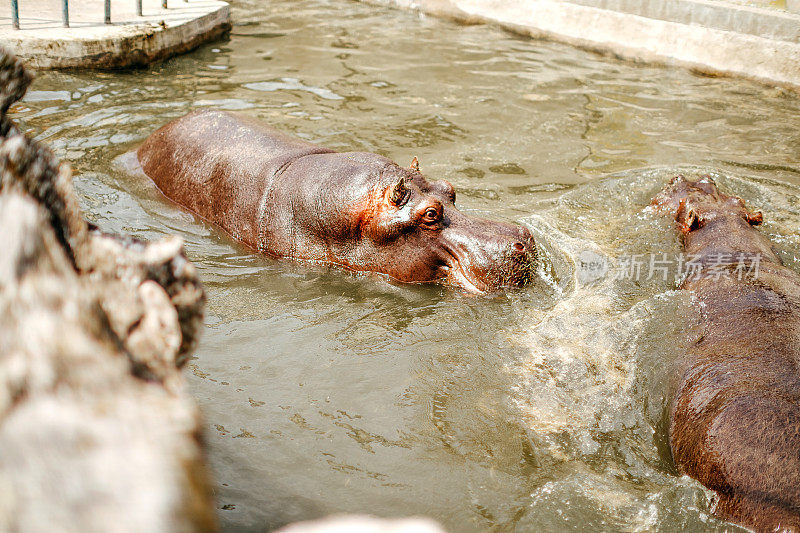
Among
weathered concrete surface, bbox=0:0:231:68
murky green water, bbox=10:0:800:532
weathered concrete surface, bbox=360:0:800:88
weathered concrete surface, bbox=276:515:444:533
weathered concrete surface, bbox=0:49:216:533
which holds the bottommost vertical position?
murky green water, bbox=10:0:800:532

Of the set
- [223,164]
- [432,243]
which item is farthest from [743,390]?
[223,164]

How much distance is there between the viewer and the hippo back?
5.08 metres

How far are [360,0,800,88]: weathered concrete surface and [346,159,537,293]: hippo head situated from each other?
6.22 meters

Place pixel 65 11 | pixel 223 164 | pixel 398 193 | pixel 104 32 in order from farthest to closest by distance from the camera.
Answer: pixel 104 32 < pixel 65 11 < pixel 223 164 < pixel 398 193

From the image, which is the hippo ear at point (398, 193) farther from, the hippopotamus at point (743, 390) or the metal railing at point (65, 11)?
the metal railing at point (65, 11)

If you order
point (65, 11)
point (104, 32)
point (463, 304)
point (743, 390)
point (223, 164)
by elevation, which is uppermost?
point (65, 11)

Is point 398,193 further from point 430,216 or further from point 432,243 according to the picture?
point 432,243

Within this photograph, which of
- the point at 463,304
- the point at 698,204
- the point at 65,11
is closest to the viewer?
the point at 463,304

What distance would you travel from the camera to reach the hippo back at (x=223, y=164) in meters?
5.08

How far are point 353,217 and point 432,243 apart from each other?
0.56 meters

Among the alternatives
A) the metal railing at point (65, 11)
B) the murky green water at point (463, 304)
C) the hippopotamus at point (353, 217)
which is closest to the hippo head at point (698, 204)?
the murky green water at point (463, 304)

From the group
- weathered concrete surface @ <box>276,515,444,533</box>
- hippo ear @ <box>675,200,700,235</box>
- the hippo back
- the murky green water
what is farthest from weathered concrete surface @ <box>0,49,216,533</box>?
hippo ear @ <box>675,200,700,235</box>

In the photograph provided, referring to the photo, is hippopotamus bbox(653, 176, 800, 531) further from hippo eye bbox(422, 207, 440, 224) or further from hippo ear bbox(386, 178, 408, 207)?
hippo ear bbox(386, 178, 408, 207)

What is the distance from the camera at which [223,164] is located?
17.2 ft
